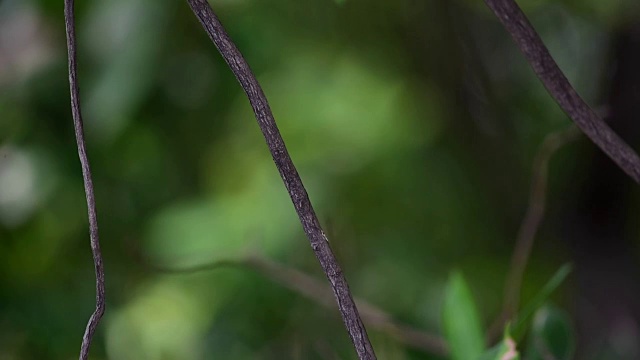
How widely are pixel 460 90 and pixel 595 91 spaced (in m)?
0.15

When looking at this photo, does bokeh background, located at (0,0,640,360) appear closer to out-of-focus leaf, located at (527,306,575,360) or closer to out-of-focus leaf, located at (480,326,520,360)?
out-of-focus leaf, located at (527,306,575,360)

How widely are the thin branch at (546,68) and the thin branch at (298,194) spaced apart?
0.11 m

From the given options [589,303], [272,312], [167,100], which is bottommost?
[272,312]

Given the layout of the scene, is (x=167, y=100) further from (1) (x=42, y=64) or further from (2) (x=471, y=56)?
(2) (x=471, y=56)

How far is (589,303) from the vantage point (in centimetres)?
91

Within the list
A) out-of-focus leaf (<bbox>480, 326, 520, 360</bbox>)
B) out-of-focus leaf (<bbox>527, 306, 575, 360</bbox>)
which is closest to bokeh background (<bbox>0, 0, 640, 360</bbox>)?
out-of-focus leaf (<bbox>527, 306, 575, 360</bbox>)

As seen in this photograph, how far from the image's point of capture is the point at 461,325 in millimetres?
522

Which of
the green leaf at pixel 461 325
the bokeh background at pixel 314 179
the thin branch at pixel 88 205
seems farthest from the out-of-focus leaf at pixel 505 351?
the bokeh background at pixel 314 179

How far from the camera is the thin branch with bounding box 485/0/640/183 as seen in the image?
0.32 meters

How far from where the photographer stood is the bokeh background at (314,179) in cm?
87

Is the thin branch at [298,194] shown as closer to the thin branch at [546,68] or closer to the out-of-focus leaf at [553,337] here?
the thin branch at [546,68]

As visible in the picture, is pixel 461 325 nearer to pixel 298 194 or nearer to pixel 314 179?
pixel 298 194

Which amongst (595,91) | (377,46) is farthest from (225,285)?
(595,91)

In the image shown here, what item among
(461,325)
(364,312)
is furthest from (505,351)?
(364,312)
